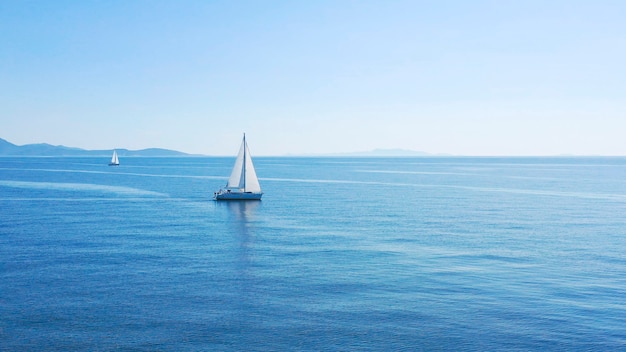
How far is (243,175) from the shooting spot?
12988 cm

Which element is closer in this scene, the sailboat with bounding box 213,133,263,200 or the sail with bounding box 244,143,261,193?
the sailboat with bounding box 213,133,263,200

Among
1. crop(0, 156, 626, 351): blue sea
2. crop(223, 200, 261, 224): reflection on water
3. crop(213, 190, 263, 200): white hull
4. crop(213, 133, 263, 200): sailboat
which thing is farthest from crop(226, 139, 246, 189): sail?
crop(0, 156, 626, 351): blue sea

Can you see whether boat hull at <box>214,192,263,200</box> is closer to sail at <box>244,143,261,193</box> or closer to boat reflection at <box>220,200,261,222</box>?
boat reflection at <box>220,200,261,222</box>

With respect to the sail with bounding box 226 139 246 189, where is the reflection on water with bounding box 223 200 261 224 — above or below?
below

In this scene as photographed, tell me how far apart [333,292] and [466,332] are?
13338 millimetres

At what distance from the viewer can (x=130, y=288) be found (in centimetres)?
4878

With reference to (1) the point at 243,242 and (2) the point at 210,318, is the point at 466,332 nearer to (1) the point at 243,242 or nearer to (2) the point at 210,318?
(2) the point at 210,318

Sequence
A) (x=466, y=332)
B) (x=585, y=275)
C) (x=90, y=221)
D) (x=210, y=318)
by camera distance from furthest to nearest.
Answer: (x=90, y=221) < (x=585, y=275) < (x=210, y=318) < (x=466, y=332)

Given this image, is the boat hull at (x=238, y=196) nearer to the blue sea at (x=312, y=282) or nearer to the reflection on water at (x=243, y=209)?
the reflection on water at (x=243, y=209)

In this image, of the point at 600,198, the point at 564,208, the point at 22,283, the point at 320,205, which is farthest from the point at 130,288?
the point at 600,198


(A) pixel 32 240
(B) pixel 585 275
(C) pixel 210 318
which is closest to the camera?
(C) pixel 210 318

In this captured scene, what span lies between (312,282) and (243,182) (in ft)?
266

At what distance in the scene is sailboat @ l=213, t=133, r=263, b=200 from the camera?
4988 inches

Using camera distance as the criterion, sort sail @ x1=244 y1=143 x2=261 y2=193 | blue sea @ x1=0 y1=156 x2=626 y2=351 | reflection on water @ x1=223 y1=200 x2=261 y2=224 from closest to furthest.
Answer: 1. blue sea @ x1=0 y1=156 x2=626 y2=351
2. reflection on water @ x1=223 y1=200 x2=261 y2=224
3. sail @ x1=244 y1=143 x2=261 y2=193
